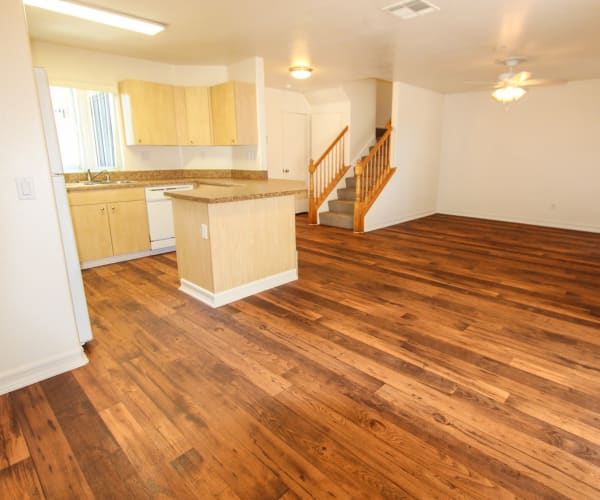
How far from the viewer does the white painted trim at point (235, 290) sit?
3404mm

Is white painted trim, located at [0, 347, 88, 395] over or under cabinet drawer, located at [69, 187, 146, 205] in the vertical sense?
under

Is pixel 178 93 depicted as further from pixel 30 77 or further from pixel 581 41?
pixel 581 41

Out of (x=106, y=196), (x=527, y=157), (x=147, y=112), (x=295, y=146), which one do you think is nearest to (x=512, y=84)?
(x=527, y=157)

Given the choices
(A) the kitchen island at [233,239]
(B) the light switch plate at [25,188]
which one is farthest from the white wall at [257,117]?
(B) the light switch plate at [25,188]

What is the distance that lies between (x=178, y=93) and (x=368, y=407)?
487 centimetres

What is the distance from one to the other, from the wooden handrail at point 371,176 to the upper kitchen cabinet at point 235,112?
1.93 m

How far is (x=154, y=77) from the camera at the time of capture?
518 cm

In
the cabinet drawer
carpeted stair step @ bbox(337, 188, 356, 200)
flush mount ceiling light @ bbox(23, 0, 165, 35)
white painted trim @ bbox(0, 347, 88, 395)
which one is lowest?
white painted trim @ bbox(0, 347, 88, 395)

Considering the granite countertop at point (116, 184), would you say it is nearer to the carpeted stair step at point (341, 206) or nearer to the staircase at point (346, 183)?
the staircase at point (346, 183)

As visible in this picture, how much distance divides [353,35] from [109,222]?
139 inches

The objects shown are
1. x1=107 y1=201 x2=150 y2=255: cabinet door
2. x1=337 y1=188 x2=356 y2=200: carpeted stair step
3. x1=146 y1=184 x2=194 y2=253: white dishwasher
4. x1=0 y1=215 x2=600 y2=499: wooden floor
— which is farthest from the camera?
x1=337 y1=188 x2=356 y2=200: carpeted stair step

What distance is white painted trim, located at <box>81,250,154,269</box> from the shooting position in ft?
14.7

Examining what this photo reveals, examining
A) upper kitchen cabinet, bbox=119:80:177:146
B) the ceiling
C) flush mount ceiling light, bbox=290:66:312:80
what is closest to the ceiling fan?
the ceiling

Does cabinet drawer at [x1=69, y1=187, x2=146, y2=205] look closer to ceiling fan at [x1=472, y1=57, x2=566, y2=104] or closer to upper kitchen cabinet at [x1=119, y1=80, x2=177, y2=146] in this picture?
upper kitchen cabinet at [x1=119, y1=80, x2=177, y2=146]
